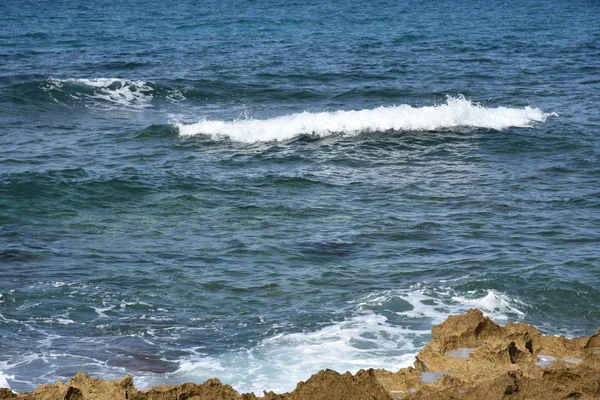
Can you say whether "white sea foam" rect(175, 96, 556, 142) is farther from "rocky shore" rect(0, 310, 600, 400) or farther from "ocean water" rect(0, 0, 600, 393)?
"rocky shore" rect(0, 310, 600, 400)

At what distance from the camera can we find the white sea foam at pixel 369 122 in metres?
21.6

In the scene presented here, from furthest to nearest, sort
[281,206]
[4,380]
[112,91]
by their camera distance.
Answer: [112,91] < [281,206] < [4,380]

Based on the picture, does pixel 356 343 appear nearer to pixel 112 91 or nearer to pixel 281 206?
pixel 281 206

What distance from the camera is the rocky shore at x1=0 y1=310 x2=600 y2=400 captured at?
7.21 metres

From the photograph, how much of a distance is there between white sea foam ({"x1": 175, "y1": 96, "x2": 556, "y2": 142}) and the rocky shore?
43.6ft

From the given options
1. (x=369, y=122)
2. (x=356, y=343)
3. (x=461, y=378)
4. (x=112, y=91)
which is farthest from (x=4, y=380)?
(x=112, y=91)

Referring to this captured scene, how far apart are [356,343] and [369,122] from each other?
12.8 m

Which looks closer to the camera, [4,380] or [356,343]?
[4,380]

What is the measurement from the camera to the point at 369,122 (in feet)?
73.8

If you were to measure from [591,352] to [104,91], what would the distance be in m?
20.3

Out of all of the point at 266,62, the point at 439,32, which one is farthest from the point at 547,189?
the point at 439,32

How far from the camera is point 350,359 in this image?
9.80m

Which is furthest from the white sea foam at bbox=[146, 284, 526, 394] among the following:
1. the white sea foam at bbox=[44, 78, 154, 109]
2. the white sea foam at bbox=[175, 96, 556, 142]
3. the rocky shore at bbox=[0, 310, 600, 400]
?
the white sea foam at bbox=[44, 78, 154, 109]

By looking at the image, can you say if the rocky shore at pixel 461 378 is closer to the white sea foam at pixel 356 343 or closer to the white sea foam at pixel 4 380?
the white sea foam at pixel 356 343
